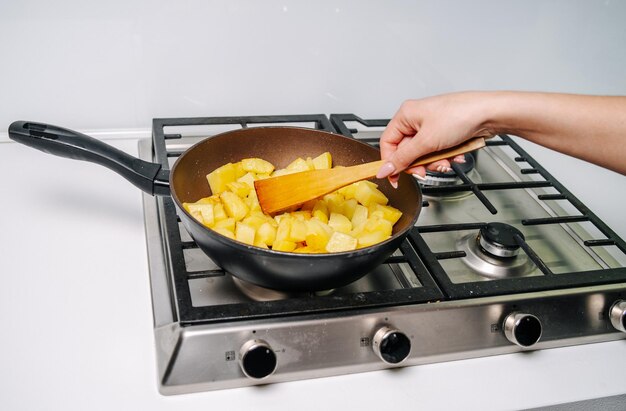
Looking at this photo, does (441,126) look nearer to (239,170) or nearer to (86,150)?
(239,170)

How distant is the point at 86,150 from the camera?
0.91 m

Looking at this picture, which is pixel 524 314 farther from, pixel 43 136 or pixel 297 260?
pixel 43 136

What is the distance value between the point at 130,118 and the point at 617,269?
98cm

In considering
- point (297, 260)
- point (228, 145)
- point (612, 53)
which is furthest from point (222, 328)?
point (612, 53)

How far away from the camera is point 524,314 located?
2.80 feet

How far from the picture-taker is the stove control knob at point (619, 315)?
0.91 metres

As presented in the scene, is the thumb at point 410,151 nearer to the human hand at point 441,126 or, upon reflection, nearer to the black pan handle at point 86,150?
the human hand at point 441,126

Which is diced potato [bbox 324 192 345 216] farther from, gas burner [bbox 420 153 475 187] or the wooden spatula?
gas burner [bbox 420 153 475 187]

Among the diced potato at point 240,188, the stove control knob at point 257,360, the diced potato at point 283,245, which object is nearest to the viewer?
the stove control knob at point 257,360

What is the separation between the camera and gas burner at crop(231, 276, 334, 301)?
87cm

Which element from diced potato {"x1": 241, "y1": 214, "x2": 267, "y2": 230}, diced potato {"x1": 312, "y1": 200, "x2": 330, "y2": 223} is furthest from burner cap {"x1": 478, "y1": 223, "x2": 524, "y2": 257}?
diced potato {"x1": 241, "y1": 214, "x2": 267, "y2": 230}

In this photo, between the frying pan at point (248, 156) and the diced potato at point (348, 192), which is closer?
the frying pan at point (248, 156)

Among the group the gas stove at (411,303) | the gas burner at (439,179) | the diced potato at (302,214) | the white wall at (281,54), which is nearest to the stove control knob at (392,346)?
the gas stove at (411,303)

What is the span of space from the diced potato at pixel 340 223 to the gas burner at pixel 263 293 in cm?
10
